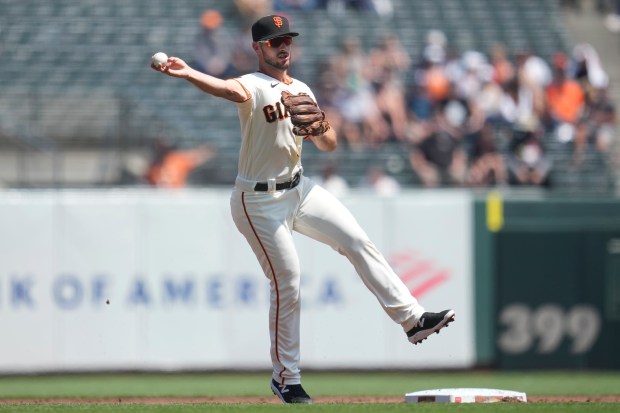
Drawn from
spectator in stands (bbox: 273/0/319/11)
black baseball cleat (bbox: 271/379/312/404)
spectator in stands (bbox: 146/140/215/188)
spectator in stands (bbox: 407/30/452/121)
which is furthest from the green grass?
spectator in stands (bbox: 273/0/319/11)

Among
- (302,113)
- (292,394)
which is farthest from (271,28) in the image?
(292,394)

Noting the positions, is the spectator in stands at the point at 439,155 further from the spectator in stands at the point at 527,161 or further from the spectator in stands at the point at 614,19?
the spectator in stands at the point at 614,19

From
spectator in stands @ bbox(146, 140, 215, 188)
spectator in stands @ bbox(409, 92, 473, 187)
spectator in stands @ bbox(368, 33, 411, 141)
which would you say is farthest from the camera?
spectator in stands @ bbox(368, 33, 411, 141)

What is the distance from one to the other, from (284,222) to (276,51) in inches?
40.4

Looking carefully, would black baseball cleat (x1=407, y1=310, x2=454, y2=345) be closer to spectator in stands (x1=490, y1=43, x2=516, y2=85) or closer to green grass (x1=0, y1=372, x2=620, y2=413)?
green grass (x1=0, y1=372, x2=620, y2=413)

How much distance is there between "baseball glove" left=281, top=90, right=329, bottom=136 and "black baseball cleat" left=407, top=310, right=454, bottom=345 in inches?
51.2

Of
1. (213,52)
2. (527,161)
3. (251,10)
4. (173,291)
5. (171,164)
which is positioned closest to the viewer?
(173,291)

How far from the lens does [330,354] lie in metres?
11.3

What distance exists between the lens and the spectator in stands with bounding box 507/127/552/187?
13.6 metres

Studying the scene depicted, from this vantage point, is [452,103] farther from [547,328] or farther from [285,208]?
[285,208]

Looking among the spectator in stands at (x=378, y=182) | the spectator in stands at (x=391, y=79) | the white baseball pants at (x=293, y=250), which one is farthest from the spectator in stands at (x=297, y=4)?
the white baseball pants at (x=293, y=250)

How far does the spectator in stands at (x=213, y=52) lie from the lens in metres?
14.7

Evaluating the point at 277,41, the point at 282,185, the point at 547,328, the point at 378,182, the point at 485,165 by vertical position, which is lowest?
the point at 547,328

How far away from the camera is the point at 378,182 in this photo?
521 inches
